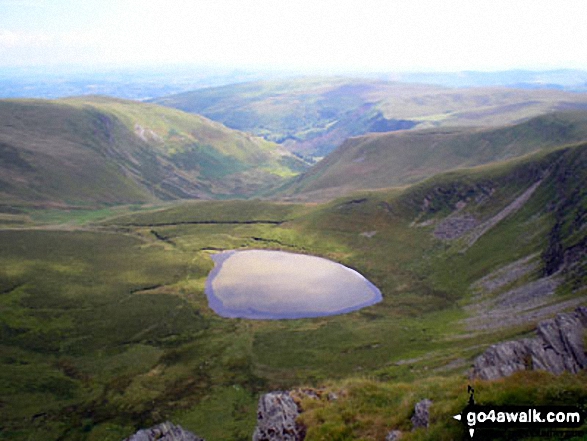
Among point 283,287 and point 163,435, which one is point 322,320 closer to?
point 283,287

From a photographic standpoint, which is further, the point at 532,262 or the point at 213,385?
the point at 532,262

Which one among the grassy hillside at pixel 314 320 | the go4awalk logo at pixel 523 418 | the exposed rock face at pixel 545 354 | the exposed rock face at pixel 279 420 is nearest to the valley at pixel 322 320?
the grassy hillside at pixel 314 320

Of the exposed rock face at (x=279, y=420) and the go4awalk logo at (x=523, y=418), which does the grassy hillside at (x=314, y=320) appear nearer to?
the go4awalk logo at (x=523, y=418)

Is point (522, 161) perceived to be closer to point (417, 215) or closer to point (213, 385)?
point (417, 215)

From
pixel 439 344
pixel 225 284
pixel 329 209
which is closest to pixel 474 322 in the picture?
pixel 439 344

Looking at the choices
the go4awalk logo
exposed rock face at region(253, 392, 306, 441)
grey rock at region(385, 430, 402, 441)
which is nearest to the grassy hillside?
the go4awalk logo

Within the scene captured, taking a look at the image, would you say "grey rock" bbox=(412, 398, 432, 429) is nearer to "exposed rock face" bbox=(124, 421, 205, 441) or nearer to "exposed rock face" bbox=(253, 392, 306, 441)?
"exposed rock face" bbox=(253, 392, 306, 441)
